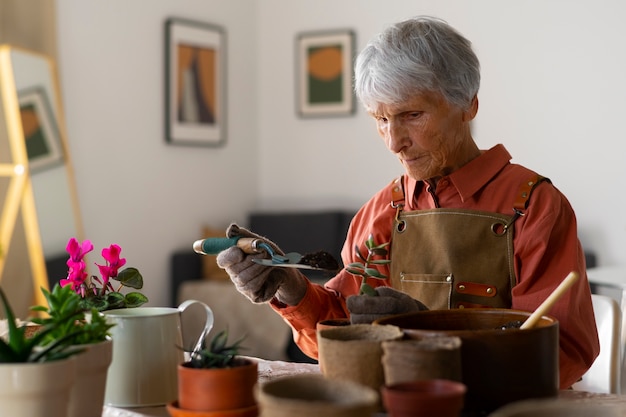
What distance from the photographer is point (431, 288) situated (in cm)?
188

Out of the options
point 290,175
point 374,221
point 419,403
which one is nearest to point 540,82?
point 290,175

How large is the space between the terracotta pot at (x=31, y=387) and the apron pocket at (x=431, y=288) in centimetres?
93

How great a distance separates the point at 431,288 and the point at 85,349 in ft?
2.91

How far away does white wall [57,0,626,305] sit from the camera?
4.58m

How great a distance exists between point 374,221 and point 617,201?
285cm

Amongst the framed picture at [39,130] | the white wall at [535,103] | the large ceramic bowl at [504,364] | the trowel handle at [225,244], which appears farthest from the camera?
the white wall at [535,103]

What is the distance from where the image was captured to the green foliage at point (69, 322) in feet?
4.00

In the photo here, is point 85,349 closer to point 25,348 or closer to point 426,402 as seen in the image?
point 25,348

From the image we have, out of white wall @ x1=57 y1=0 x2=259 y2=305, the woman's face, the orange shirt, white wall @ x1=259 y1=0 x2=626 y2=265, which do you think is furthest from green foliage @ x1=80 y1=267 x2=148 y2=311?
white wall @ x1=259 y1=0 x2=626 y2=265

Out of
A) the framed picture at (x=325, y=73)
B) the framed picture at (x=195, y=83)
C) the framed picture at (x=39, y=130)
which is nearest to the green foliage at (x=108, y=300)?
the framed picture at (x=39, y=130)

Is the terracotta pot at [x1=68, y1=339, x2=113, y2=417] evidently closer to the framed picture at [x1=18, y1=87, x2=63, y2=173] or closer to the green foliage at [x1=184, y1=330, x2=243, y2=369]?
the green foliage at [x1=184, y1=330, x2=243, y2=369]

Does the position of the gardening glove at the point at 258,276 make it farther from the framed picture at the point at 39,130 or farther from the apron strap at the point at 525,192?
the framed picture at the point at 39,130

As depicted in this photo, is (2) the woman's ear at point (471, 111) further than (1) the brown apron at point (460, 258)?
Yes

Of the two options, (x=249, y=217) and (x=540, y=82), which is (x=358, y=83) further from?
(x=249, y=217)
